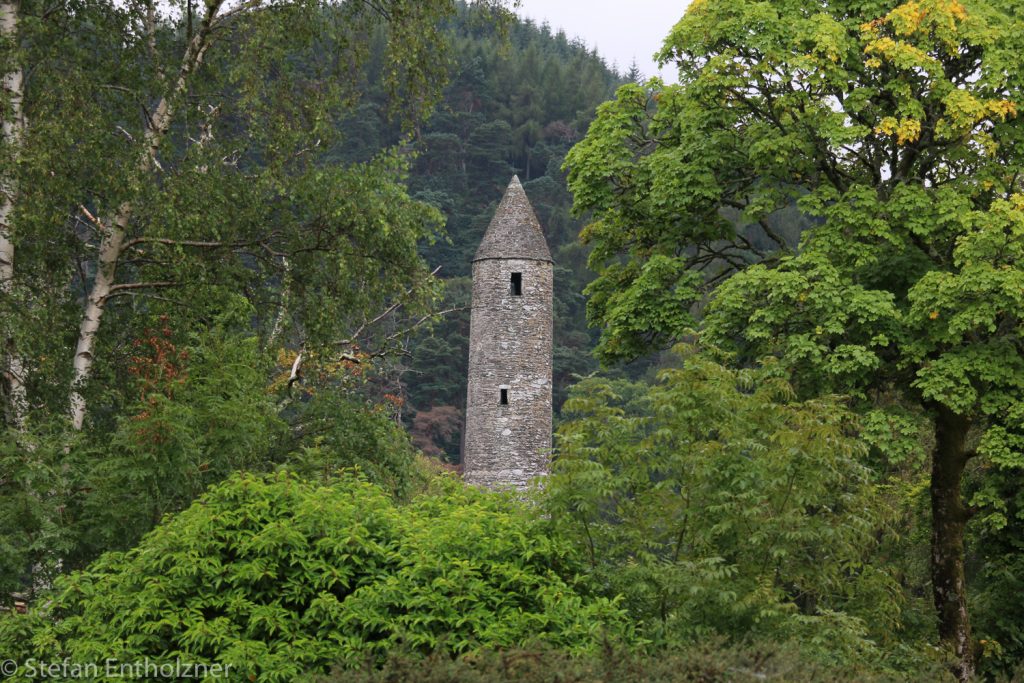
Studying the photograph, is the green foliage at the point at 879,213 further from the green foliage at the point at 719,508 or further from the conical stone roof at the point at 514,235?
the conical stone roof at the point at 514,235

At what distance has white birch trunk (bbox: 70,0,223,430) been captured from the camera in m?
14.9

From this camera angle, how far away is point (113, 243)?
1545cm

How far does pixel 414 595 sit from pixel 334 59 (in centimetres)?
946

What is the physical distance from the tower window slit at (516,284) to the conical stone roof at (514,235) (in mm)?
542

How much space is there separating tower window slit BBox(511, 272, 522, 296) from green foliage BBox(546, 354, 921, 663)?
21.6 m

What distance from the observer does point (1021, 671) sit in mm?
12406

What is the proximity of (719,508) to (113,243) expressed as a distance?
28.8 feet

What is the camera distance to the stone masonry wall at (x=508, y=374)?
33.1 m

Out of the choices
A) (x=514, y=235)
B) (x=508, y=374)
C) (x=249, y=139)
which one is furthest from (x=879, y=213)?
(x=514, y=235)

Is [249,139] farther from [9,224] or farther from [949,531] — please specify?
[949,531]

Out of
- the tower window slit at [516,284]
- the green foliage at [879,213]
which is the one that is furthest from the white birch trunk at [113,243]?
the tower window slit at [516,284]

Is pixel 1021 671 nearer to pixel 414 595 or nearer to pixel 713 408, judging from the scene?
pixel 713 408

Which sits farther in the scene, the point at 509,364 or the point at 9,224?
the point at 509,364

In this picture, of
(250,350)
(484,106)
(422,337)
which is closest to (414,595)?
(250,350)
